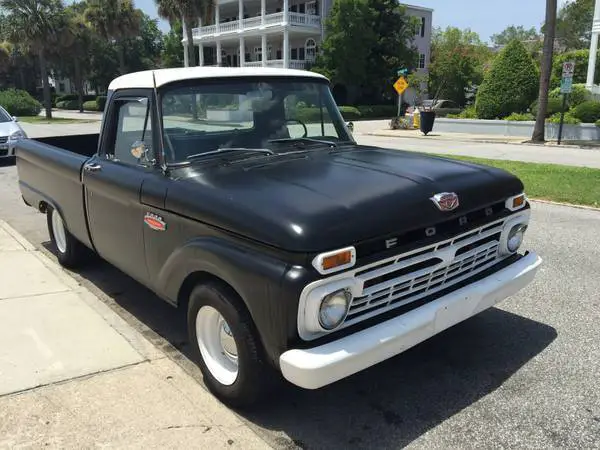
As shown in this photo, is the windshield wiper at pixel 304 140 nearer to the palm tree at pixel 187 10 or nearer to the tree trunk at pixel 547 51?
the tree trunk at pixel 547 51

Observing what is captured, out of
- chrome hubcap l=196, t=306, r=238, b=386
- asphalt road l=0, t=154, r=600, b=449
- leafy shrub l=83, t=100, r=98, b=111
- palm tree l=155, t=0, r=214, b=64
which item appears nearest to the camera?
asphalt road l=0, t=154, r=600, b=449

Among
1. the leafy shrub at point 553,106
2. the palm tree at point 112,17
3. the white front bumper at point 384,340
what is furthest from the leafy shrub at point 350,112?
the white front bumper at point 384,340

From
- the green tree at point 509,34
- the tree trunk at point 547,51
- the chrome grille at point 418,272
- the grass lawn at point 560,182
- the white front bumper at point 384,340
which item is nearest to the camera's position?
the white front bumper at point 384,340

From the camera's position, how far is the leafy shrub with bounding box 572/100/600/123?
2142 cm

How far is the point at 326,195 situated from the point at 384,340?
0.80 meters

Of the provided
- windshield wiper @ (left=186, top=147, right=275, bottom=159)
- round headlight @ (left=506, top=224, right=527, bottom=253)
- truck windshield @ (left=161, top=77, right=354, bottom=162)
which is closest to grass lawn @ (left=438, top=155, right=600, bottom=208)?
round headlight @ (left=506, top=224, right=527, bottom=253)

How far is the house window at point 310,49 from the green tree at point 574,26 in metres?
35.3

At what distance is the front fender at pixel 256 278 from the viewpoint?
2541 mm

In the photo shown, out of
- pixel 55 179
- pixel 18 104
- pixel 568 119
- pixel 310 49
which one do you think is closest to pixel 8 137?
pixel 55 179

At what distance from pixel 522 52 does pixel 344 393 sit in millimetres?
24624

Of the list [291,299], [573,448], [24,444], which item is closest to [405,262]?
[291,299]

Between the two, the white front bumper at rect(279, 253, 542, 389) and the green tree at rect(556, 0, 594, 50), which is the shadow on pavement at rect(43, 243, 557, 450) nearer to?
the white front bumper at rect(279, 253, 542, 389)

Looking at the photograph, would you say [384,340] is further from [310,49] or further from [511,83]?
[310,49]

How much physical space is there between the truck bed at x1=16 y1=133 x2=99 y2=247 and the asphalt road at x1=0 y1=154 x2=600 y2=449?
0.77 m
